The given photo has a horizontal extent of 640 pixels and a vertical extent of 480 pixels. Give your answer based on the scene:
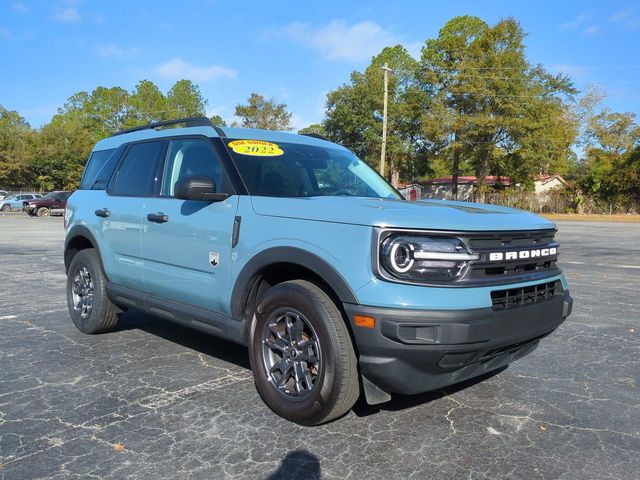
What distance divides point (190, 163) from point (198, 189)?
2.52 feet

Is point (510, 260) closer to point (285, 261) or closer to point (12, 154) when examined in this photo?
point (285, 261)

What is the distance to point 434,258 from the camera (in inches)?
109

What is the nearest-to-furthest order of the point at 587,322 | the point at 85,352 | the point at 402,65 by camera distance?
1. the point at 85,352
2. the point at 587,322
3. the point at 402,65

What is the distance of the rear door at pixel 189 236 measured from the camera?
3.64 meters

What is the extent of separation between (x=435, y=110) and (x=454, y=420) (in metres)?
47.1

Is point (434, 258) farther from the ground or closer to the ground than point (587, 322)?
farther from the ground

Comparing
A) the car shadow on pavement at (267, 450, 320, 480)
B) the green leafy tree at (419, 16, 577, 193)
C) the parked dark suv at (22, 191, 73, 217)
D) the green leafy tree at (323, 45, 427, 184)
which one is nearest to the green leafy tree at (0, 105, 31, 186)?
the parked dark suv at (22, 191, 73, 217)

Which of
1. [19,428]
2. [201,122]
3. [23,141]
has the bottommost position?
[19,428]

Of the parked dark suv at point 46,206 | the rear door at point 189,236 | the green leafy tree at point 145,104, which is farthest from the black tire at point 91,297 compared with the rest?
the green leafy tree at point 145,104

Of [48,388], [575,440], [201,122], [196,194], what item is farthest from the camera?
[201,122]

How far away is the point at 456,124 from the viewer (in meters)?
45.9

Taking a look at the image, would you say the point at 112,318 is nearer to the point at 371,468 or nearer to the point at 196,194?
the point at 196,194

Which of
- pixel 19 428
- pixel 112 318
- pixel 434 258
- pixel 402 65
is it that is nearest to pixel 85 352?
pixel 112 318

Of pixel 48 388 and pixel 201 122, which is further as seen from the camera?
pixel 201 122
